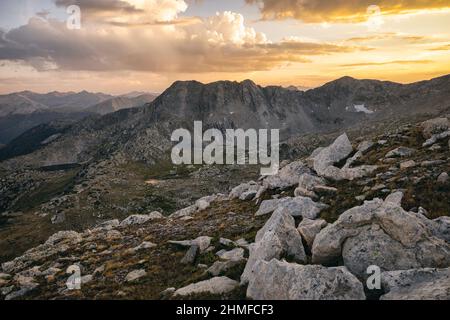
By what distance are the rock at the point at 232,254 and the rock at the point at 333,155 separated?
18012 millimetres

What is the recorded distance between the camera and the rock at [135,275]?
2717 centimetres

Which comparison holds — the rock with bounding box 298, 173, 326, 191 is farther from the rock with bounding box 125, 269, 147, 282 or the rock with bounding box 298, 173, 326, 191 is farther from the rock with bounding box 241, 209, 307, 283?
the rock with bounding box 125, 269, 147, 282

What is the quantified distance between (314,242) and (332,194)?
12.9 meters

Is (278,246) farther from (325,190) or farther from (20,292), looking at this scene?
(20,292)

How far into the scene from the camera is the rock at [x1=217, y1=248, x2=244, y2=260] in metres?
26.6

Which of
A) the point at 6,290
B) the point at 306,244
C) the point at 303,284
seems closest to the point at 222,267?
the point at 306,244

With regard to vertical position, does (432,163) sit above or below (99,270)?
above

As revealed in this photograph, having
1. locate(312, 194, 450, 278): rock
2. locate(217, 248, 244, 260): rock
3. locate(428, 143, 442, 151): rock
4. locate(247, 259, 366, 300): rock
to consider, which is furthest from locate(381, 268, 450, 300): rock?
locate(428, 143, 442, 151): rock

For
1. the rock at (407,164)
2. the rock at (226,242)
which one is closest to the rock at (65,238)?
the rock at (226,242)

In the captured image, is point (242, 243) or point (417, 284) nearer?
point (417, 284)

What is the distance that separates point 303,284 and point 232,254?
11101mm

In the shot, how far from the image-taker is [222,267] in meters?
24.3

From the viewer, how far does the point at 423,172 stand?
3166cm

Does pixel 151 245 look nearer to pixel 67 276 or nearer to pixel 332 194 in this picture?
pixel 67 276
